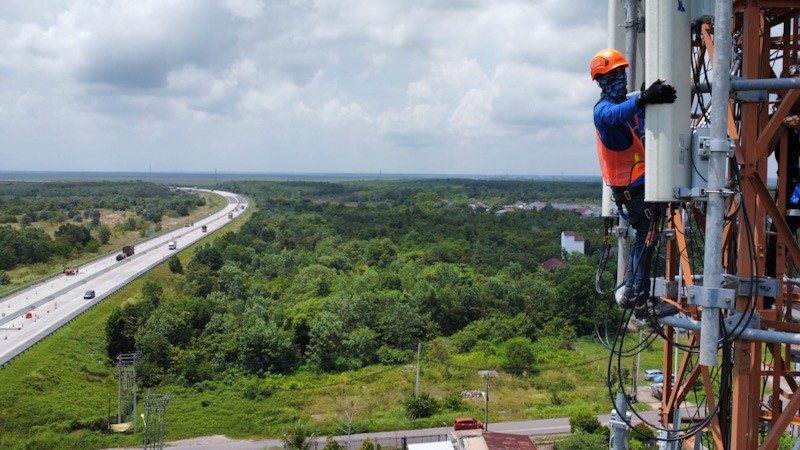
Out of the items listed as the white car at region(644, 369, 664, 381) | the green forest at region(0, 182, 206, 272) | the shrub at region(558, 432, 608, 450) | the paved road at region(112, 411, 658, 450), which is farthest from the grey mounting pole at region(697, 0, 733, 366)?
the green forest at region(0, 182, 206, 272)

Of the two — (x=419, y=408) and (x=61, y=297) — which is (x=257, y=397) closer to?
(x=419, y=408)

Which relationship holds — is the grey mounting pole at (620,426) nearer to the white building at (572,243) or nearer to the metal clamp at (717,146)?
the metal clamp at (717,146)

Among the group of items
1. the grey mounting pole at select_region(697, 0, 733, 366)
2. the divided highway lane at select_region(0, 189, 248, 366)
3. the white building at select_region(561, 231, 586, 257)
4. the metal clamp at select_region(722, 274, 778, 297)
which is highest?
the grey mounting pole at select_region(697, 0, 733, 366)

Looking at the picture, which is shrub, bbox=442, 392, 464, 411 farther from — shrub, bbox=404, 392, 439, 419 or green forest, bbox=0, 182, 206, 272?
green forest, bbox=0, 182, 206, 272

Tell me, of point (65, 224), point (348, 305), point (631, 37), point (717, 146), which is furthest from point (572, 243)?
point (717, 146)

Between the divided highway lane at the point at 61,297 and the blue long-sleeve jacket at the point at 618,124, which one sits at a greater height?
the blue long-sleeve jacket at the point at 618,124

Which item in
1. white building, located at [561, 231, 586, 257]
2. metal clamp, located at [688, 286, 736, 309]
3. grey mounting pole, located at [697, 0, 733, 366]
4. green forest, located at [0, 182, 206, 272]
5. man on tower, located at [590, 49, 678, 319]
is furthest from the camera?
white building, located at [561, 231, 586, 257]

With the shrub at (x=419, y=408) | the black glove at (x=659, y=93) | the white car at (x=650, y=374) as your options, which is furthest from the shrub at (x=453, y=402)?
the black glove at (x=659, y=93)

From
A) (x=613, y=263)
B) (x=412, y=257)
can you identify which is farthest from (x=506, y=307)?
(x=412, y=257)
